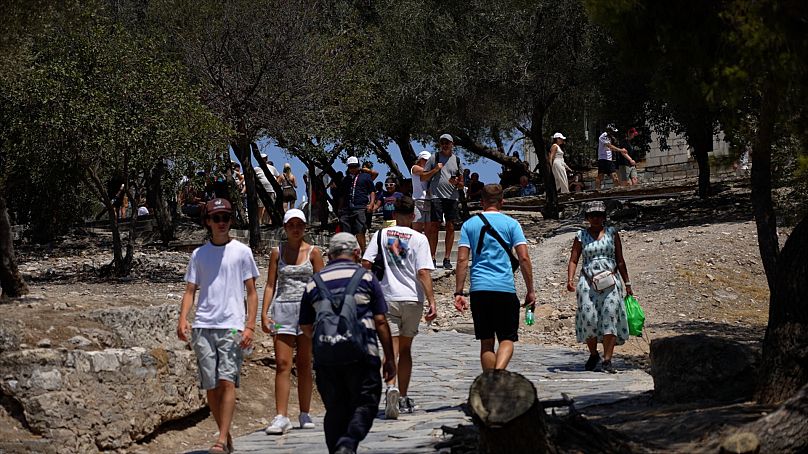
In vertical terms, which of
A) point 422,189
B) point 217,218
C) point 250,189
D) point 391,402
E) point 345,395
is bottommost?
point 391,402

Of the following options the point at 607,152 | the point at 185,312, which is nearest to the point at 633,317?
the point at 185,312

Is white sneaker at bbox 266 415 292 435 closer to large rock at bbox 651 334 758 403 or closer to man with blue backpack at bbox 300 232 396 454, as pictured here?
man with blue backpack at bbox 300 232 396 454

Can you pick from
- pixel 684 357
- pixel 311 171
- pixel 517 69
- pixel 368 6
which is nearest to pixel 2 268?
pixel 684 357

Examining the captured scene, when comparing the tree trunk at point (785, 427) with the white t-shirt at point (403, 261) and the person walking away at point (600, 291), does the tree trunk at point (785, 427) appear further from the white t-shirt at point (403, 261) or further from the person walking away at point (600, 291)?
the person walking away at point (600, 291)

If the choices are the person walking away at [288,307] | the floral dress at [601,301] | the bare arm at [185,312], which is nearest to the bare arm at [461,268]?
the person walking away at [288,307]

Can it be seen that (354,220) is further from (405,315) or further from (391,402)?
(391,402)

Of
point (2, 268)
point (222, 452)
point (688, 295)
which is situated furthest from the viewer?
point (688, 295)

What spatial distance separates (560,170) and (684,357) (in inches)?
→ 737

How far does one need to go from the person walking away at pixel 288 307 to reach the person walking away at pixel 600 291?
3617mm

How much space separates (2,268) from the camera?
52.7 ft

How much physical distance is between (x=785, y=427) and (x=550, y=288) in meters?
12.1

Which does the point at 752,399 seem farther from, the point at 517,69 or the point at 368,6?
the point at 368,6

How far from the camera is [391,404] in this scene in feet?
31.5

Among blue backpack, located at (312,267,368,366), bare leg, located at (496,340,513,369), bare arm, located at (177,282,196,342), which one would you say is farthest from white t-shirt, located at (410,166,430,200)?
blue backpack, located at (312,267,368,366)
